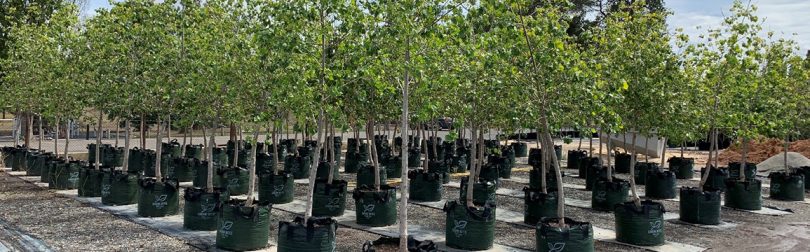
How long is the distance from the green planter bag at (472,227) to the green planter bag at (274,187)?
16.4 feet

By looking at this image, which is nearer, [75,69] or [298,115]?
[298,115]

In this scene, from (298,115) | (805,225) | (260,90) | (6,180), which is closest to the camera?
(298,115)

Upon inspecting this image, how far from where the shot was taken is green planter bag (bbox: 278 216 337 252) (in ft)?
25.1

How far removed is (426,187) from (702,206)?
5.56 metres

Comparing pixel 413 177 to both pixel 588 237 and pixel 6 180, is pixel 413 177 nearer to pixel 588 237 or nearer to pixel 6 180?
pixel 588 237

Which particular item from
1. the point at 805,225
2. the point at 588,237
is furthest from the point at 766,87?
the point at 588,237

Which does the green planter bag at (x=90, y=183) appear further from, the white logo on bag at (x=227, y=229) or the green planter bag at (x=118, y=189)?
the white logo on bag at (x=227, y=229)

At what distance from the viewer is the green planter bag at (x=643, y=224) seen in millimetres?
9719

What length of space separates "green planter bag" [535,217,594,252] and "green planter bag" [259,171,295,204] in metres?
6.51

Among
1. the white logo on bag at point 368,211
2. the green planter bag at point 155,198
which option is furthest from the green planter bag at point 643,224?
the green planter bag at point 155,198

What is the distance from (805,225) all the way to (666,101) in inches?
196

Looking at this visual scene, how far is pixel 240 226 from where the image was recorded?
870 cm

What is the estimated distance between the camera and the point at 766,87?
1263 cm

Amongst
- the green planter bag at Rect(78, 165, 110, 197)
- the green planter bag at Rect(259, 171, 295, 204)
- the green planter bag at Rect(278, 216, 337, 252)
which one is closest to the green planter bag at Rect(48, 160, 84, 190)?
the green planter bag at Rect(78, 165, 110, 197)
